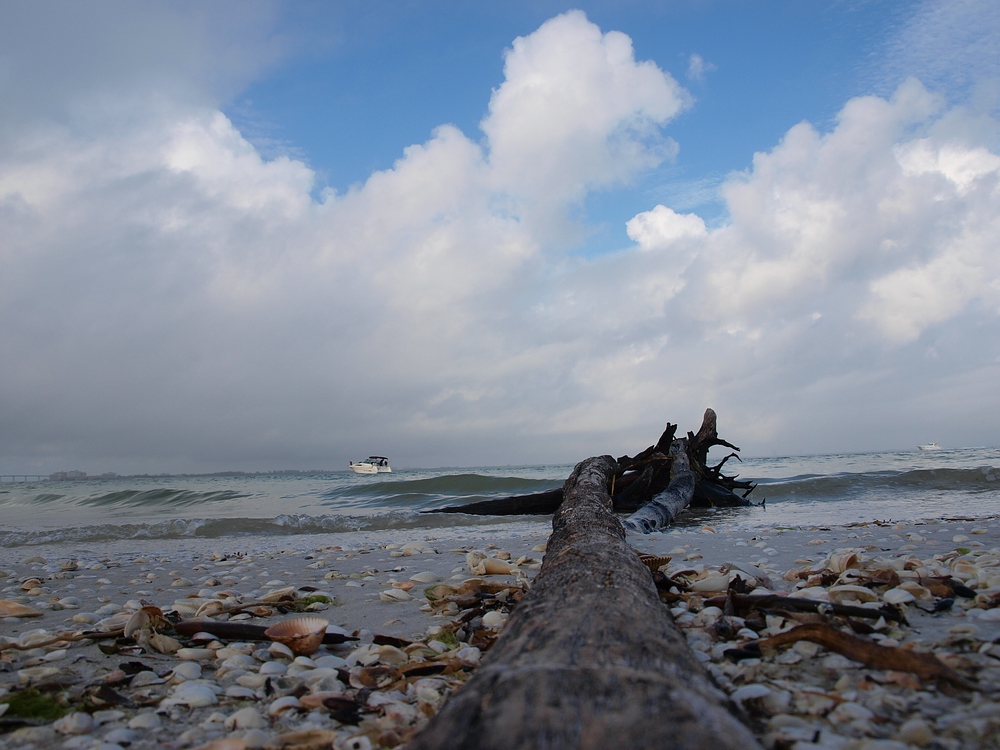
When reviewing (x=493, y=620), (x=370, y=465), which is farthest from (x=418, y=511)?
(x=370, y=465)

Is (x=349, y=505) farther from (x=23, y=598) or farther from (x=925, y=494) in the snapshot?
(x=925, y=494)

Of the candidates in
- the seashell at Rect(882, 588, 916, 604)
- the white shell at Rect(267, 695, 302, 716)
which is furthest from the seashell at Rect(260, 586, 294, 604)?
the seashell at Rect(882, 588, 916, 604)

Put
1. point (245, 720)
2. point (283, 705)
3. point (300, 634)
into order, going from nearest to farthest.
Result: 1. point (245, 720)
2. point (283, 705)
3. point (300, 634)

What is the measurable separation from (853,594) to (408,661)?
197 cm

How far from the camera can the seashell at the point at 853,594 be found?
2.54 meters

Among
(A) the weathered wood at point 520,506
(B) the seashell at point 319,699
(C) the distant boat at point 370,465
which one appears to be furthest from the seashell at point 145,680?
(C) the distant boat at point 370,465

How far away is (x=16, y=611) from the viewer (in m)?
3.50

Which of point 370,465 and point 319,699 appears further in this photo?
point 370,465

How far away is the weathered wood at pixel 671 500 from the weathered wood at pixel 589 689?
16.0 ft

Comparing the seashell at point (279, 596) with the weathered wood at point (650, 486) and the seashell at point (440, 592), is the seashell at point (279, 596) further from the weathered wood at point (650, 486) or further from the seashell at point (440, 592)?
the weathered wood at point (650, 486)

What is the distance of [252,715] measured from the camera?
1935 mm

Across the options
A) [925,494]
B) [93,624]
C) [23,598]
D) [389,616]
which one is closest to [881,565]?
[389,616]

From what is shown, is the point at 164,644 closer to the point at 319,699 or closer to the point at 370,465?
the point at 319,699

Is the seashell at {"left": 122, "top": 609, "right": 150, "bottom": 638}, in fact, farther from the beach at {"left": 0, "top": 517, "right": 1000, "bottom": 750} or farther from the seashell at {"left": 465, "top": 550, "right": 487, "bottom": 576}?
the seashell at {"left": 465, "top": 550, "right": 487, "bottom": 576}
